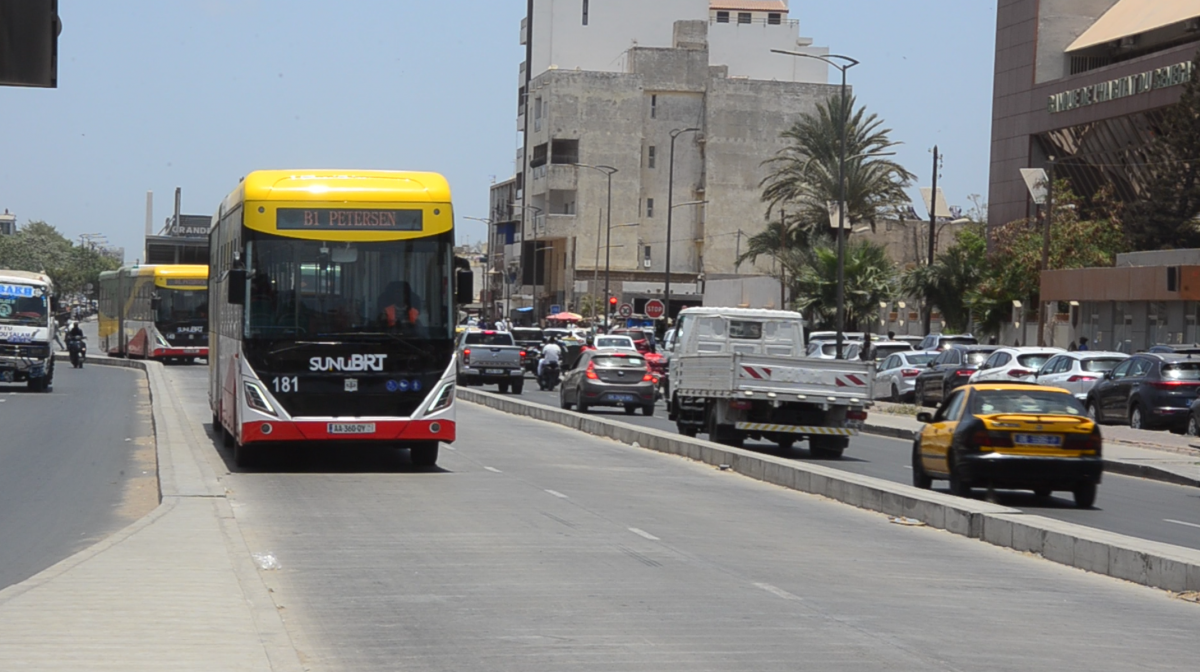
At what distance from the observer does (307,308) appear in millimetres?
18438

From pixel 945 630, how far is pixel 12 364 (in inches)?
1289

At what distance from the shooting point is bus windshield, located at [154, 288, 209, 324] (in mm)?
56406

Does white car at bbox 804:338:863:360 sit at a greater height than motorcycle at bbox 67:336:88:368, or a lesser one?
greater

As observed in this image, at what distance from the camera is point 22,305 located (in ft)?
126

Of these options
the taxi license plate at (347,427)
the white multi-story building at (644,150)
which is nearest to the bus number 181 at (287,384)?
the taxi license plate at (347,427)

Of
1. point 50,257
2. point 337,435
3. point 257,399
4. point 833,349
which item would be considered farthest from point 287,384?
point 50,257

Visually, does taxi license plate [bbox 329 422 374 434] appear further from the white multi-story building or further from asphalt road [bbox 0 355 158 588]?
the white multi-story building

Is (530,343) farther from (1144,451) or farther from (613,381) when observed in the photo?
(1144,451)

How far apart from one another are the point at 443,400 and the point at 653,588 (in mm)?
8443

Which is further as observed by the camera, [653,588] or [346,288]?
[346,288]

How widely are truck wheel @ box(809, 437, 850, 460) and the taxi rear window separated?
709cm

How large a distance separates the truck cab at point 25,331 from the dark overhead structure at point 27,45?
30974 millimetres

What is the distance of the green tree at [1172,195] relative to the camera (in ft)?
174

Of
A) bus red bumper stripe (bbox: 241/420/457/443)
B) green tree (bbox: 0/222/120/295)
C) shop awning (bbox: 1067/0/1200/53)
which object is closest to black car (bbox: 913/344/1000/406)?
bus red bumper stripe (bbox: 241/420/457/443)
